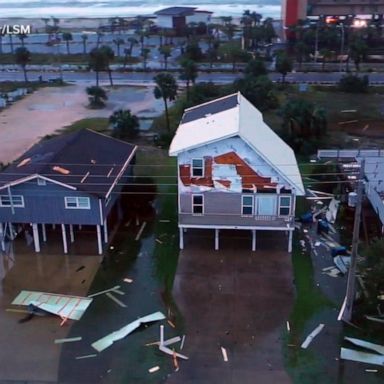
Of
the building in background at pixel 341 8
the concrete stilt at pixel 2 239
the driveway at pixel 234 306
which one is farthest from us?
the building in background at pixel 341 8

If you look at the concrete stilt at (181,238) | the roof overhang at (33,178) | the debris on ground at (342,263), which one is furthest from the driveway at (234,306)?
the roof overhang at (33,178)

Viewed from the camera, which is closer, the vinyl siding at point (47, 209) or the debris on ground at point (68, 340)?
the debris on ground at point (68, 340)

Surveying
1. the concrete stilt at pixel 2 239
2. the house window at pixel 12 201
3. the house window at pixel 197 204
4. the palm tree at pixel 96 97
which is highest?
the palm tree at pixel 96 97

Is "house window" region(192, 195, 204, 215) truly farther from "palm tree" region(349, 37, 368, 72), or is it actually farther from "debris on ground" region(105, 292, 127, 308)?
"palm tree" region(349, 37, 368, 72)

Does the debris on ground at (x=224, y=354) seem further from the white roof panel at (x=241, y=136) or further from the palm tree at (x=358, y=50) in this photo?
the palm tree at (x=358, y=50)

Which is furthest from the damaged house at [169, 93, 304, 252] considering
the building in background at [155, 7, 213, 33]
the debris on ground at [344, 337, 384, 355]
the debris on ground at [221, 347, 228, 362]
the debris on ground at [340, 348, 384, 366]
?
the building in background at [155, 7, 213, 33]

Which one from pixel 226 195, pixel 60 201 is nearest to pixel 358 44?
pixel 226 195

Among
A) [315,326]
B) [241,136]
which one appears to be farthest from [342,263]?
[241,136]
